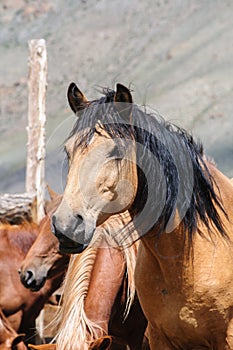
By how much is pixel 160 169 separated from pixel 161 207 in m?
0.17

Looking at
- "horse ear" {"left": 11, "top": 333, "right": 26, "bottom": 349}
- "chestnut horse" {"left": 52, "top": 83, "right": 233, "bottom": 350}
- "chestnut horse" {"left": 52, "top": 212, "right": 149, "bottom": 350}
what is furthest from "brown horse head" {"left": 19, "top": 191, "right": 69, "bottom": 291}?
"chestnut horse" {"left": 52, "top": 83, "right": 233, "bottom": 350}

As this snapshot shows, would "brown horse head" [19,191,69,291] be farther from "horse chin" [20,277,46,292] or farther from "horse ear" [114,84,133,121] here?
"horse ear" [114,84,133,121]

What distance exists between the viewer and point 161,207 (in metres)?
3.82

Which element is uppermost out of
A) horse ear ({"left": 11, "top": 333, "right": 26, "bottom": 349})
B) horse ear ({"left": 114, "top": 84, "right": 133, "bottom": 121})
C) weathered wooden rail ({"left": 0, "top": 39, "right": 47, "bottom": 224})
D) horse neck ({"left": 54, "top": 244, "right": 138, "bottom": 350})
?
weathered wooden rail ({"left": 0, "top": 39, "right": 47, "bottom": 224})

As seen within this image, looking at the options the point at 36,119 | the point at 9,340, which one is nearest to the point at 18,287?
the point at 9,340

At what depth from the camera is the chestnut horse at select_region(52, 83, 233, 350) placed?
3606 millimetres

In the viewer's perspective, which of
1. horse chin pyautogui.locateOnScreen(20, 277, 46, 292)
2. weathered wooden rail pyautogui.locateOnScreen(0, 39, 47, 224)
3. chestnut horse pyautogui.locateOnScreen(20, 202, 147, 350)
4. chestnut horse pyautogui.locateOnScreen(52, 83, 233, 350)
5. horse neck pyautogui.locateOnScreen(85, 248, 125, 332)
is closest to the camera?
chestnut horse pyautogui.locateOnScreen(52, 83, 233, 350)

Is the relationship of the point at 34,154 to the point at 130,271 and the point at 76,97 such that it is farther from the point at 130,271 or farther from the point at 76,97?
the point at 76,97

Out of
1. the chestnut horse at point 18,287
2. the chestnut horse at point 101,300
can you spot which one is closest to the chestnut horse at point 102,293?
the chestnut horse at point 101,300

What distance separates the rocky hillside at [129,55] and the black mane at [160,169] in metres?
12.6

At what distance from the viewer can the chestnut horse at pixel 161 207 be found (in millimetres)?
3606

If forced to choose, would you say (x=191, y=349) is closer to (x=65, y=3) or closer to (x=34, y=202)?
(x=34, y=202)

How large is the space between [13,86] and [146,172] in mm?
18122

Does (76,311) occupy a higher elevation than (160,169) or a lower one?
lower
